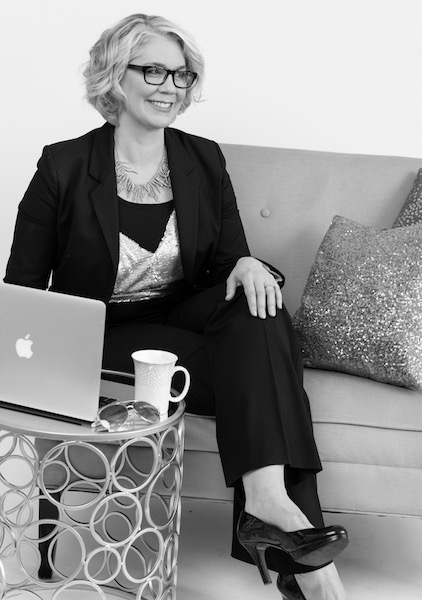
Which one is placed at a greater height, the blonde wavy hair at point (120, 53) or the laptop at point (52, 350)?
the blonde wavy hair at point (120, 53)

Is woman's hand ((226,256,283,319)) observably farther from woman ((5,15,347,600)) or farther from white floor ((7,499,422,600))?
white floor ((7,499,422,600))

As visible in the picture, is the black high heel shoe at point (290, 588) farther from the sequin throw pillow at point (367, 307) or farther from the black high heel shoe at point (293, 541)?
the sequin throw pillow at point (367, 307)

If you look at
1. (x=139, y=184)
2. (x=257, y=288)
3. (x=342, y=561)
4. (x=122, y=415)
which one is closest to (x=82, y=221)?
(x=139, y=184)

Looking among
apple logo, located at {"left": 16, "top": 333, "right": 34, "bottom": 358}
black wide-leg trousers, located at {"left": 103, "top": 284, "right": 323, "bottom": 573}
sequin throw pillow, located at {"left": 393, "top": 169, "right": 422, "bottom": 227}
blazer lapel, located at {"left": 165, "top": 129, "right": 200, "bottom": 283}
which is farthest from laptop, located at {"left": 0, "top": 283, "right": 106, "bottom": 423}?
sequin throw pillow, located at {"left": 393, "top": 169, "right": 422, "bottom": 227}

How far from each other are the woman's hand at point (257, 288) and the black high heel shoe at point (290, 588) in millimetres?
555

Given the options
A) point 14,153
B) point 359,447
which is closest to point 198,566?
point 359,447

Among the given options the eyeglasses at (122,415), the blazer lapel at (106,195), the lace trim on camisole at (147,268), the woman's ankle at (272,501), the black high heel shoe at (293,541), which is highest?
the blazer lapel at (106,195)

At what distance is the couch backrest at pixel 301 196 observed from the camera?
9.07 ft

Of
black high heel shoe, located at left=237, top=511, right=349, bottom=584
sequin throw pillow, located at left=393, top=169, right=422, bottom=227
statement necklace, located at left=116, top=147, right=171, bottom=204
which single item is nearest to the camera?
black high heel shoe, located at left=237, top=511, right=349, bottom=584

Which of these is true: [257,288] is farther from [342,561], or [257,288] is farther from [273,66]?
[273,66]

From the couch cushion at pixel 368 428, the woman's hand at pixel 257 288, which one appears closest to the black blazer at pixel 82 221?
the woman's hand at pixel 257 288

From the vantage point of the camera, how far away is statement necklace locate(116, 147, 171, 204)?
2436 mm

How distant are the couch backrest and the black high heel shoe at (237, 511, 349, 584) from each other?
37.4 inches

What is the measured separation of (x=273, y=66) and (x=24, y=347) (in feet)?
5.58
